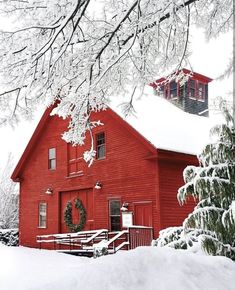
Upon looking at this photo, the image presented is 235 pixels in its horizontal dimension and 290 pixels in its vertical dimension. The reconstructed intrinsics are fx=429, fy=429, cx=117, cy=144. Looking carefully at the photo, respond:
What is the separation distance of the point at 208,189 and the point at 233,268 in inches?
123

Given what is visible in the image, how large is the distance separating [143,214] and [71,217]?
4.76 m

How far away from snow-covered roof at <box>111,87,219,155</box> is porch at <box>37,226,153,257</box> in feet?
11.1

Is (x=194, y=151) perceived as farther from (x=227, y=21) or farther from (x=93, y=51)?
(x=93, y=51)

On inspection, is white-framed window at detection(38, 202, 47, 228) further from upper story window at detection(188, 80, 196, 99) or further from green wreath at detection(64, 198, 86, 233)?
upper story window at detection(188, 80, 196, 99)

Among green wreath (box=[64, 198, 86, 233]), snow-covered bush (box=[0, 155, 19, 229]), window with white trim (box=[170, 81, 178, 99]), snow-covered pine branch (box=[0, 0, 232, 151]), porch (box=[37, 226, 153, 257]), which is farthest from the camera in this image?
snow-covered bush (box=[0, 155, 19, 229])

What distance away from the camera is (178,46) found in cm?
730

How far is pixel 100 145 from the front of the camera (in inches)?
766

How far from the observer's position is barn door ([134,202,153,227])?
16.4m

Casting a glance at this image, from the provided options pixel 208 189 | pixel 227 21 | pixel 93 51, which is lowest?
pixel 208 189

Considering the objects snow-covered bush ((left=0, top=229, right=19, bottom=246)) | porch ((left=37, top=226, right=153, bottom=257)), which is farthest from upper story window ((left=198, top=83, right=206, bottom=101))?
snow-covered bush ((left=0, top=229, right=19, bottom=246))

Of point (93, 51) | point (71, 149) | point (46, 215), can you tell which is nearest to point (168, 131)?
point (71, 149)

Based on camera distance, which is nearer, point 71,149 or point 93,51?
point 93,51

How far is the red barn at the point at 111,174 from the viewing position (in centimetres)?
1639

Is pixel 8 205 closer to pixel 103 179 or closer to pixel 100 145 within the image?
pixel 100 145
